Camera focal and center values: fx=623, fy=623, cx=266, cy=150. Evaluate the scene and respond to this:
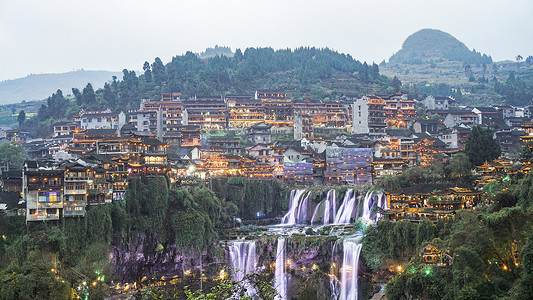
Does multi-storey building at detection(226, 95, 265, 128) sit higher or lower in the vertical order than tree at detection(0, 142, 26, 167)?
higher

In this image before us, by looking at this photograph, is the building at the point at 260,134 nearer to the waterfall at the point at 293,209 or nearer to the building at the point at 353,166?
the building at the point at 353,166

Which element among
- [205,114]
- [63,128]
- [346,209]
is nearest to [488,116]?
[346,209]

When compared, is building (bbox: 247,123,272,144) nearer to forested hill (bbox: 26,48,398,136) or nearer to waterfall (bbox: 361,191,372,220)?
forested hill (bbox: 26,48,398,136)

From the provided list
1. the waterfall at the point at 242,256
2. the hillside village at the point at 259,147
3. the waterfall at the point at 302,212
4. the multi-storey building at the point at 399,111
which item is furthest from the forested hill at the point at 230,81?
the waterfall at the point at 242,256

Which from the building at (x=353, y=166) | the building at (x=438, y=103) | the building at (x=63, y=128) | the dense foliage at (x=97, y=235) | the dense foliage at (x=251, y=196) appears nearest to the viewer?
the dense foliage at (x=97, y=235)

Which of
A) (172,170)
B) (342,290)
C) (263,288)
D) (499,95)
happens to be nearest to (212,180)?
(172,170)

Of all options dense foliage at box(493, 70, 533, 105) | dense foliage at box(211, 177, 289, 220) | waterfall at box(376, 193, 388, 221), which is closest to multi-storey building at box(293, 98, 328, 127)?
dense foliage at box(211, 177, 289, 220)
